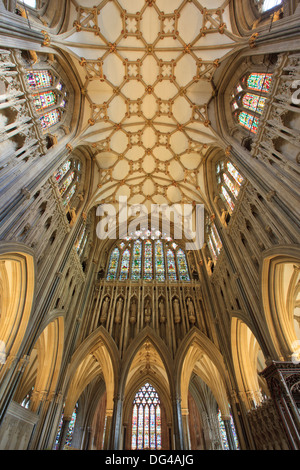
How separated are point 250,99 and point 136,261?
41.0ft

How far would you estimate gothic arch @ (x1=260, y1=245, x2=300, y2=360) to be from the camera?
7723 millimetres

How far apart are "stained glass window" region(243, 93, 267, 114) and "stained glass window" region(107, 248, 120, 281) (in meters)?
13.0

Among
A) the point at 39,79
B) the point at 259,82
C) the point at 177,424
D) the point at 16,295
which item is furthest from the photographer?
the point at 177,424

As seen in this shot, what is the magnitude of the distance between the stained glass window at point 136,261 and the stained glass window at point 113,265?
1.30 meters

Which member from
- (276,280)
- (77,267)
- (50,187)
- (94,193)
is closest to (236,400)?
(276,280)

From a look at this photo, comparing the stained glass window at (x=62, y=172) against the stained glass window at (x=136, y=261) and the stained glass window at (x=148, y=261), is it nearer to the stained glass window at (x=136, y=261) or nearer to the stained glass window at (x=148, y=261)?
the stained glass window at (x=136, y=261)

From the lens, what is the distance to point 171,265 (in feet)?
58.2

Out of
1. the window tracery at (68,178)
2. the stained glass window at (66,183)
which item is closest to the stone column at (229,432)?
the window tracery at (68,178)

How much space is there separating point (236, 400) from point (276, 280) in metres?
5.59

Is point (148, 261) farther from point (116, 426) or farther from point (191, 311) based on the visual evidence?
point (116, 426)

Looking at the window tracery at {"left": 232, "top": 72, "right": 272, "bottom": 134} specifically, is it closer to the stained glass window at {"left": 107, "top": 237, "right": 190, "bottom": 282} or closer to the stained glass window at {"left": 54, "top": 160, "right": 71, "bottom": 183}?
the stained glass window at {"left": 54, "top": 160, "right": 71, "bottom": 183}

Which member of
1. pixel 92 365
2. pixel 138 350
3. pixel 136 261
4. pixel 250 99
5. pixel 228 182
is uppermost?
pixel 136 261

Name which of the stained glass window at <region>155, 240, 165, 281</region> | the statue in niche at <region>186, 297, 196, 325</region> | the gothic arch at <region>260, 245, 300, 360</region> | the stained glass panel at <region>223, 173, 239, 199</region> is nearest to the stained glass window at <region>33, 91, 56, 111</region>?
the stained glass panel at <region>223, 173, 239, 199</region>

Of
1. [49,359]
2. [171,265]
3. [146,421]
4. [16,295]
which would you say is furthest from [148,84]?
[146,421]
